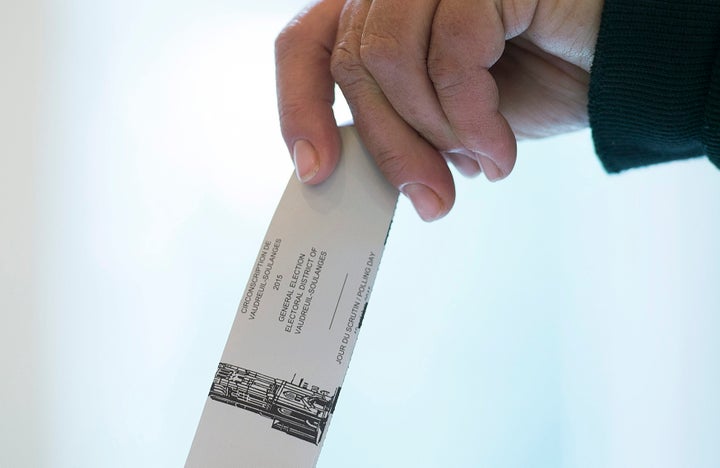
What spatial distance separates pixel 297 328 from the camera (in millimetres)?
589

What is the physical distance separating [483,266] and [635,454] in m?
0.34

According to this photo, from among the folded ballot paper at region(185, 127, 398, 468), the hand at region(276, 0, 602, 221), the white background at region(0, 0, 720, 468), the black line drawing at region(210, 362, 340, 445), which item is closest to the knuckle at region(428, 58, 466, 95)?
the hand at region(276, 0, 602, 221)

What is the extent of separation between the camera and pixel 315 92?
2.17 feet

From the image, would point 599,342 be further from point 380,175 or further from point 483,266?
point 380,175

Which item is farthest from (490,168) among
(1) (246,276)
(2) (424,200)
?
(1) (246,276)

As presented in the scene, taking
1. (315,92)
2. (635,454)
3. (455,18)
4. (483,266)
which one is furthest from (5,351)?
(635,454)

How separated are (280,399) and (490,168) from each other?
28 centimetres

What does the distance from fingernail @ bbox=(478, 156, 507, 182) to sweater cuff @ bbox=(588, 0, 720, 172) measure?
93mm

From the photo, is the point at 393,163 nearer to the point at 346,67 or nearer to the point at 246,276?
the point at 346,67

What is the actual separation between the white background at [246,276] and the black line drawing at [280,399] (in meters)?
0.22

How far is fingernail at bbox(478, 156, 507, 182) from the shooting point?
650mm

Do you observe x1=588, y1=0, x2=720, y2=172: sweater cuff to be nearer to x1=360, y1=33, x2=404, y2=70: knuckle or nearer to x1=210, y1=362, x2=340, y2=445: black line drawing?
x1=360, y1=33, x2=404, y2=70: knuckle

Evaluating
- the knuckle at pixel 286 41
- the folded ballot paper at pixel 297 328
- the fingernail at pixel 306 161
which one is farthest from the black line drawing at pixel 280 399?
the knuckle at pixel 286 41

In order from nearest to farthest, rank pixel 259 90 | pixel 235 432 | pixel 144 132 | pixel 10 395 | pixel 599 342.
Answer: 1. pixel 235 432
2. pixel 10 395
3. pixel 144 132
4. pixel 259 90
5. pixel 599 342
